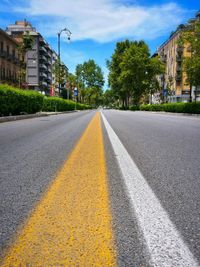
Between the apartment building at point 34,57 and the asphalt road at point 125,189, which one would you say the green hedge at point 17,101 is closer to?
the asphalt road at point 125,189

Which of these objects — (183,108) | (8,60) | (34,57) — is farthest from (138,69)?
(183,108)

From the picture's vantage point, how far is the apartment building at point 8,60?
5278cm

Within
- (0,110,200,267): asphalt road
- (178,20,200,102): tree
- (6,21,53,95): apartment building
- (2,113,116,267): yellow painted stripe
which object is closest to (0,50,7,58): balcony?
(178,20,200,102): tree

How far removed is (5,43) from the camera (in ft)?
177

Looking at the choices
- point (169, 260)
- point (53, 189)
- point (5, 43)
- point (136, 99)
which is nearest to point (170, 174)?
point (53, 189)

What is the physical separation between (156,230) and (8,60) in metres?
57.5

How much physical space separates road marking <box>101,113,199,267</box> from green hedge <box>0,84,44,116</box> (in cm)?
1800

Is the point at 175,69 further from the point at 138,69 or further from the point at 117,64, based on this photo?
the point at 117,64

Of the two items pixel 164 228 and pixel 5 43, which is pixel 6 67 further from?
pixel 164 228

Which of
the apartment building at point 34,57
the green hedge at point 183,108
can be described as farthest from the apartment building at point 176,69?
the apartment building at point 34,57

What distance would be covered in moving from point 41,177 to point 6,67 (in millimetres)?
54693

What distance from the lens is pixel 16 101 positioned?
73.7 feet

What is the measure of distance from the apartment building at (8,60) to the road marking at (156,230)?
172 feet

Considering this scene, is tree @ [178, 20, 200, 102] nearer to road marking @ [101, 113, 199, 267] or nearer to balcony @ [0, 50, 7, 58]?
balcony @ [0, 50, 7, 58]
